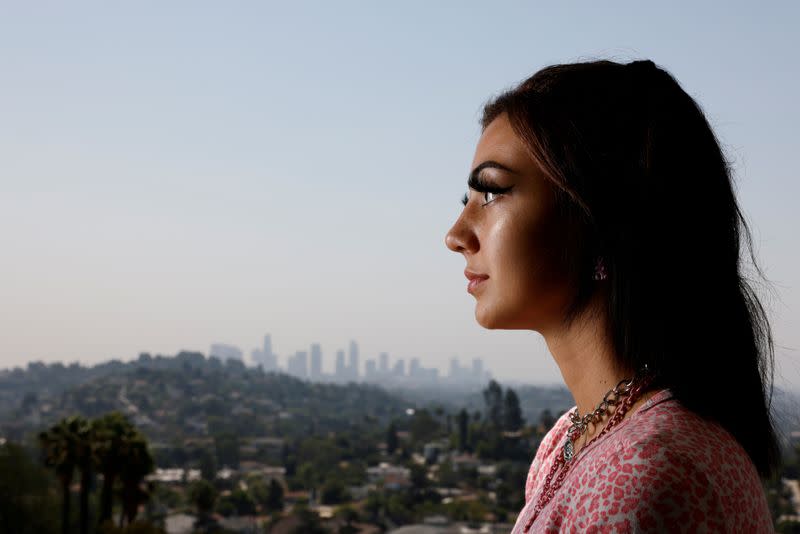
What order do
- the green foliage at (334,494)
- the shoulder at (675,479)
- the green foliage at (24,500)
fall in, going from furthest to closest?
the green foliage at (334,494), the green foliage at (24,500), the shoulder at (675,479)

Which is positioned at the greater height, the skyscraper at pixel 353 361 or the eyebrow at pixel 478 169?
the eyebrow at pixel 478 169

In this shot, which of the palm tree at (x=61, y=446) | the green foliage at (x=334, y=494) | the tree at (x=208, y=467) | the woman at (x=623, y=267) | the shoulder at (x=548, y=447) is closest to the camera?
the woman at (x=623, y=267)

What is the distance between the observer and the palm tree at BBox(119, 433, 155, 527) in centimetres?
1157

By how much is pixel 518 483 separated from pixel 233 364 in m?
40.3

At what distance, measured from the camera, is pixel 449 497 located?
29.6 meters

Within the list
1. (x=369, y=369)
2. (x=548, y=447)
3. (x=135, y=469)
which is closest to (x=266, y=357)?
(x=369, y=369)

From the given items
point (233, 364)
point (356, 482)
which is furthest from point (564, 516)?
point (233, 364)

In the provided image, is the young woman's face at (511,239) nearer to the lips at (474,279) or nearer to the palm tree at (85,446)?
the lips at (474,279)

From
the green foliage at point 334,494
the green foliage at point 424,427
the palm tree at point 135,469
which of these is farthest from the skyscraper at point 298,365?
the palm tree at point 135,469

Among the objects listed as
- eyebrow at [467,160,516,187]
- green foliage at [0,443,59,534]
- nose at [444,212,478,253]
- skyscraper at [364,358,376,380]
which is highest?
eyebrow at [467,160,516,187]

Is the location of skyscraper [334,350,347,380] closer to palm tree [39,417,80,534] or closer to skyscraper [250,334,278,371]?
skyscraper [250,334,278,371]

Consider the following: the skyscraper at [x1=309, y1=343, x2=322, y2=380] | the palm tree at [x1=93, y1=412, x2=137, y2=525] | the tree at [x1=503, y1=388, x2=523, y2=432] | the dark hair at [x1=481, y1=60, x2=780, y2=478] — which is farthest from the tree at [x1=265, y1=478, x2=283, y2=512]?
the skyscraper at [x1=309, y1=343, x2=322, y2=380]

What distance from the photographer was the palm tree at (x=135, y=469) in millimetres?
11570

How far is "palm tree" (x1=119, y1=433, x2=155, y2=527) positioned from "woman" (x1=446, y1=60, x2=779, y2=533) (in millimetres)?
11404
